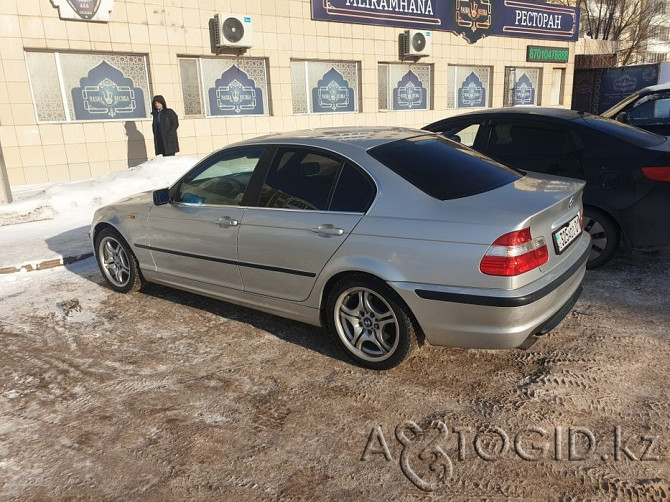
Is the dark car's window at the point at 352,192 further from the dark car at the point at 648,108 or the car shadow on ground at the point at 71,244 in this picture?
the dark car at the point at 648,108

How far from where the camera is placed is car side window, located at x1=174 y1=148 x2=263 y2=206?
4.07 metres

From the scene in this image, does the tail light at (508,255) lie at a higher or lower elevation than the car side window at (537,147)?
lower

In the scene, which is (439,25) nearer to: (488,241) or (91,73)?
(91,73)

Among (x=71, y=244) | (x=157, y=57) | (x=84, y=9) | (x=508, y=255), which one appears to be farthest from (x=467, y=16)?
(x=508, y=255)

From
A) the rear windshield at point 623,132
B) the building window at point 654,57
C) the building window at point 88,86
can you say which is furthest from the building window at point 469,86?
the building window at point 654,57

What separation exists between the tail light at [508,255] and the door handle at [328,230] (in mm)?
927

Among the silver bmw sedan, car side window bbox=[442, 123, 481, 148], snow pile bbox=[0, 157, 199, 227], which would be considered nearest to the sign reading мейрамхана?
snow pile bbox=[0, 157, 199, 227]

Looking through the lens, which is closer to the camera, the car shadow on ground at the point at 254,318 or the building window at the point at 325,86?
the car shadow on ground at the point at 254,318

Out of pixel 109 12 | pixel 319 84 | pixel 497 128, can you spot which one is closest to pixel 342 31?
pixel 319 84

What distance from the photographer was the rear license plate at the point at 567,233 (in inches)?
125

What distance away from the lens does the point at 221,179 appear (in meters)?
4.37

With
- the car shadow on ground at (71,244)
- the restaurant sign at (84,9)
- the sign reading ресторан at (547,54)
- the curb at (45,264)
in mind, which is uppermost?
the restaurant sign at (84,9)

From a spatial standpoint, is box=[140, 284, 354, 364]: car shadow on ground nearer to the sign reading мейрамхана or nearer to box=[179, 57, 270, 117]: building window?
box=[179, 57, 270, 117]: building window

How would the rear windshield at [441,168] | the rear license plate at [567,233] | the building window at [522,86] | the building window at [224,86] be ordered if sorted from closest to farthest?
the rear license plate at [567,233] → the rear windshield at [441,168] → the building window at [224,86] → the building window at [522,86]
